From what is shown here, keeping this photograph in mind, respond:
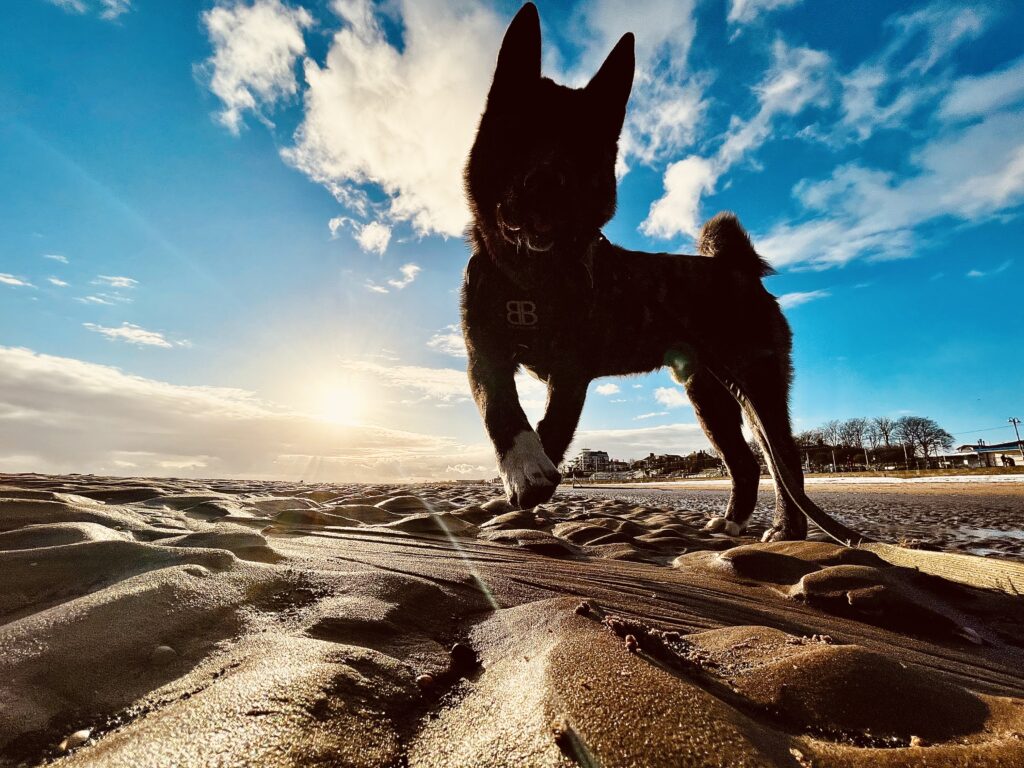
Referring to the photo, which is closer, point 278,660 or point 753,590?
point 278,660

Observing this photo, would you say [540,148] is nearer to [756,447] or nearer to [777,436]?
[777,436]

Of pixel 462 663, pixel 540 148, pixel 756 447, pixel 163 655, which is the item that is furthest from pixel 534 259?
pixel 756 447

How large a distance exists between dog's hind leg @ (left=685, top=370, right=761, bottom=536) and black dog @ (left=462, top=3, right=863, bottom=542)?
1.84 ft

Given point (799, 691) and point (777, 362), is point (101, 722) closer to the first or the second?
point (799, 691)

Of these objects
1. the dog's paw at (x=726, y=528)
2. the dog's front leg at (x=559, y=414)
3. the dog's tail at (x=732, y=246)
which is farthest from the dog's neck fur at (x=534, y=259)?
the dog's paw at (x=726, y=528)

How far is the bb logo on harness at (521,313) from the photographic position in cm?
297

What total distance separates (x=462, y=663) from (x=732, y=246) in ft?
15.0

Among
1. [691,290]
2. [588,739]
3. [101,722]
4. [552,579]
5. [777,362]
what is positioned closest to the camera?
[588,739]

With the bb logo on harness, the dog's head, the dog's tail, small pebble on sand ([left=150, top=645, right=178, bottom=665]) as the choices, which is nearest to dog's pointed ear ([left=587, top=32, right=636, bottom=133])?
the dog's head

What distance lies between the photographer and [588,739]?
2.21ft

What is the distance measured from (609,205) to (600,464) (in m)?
58.3

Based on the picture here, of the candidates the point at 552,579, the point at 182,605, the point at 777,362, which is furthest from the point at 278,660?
the point at 777,362

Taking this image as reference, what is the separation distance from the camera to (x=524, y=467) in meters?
2.50

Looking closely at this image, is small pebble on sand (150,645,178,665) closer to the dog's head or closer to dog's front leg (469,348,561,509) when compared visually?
dog's front leg (469,348,561,509)
